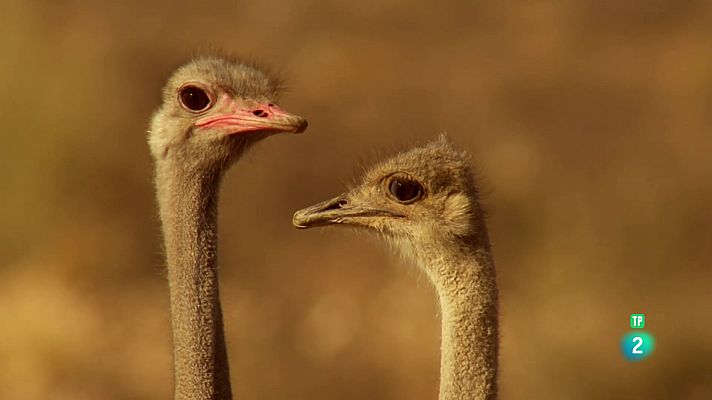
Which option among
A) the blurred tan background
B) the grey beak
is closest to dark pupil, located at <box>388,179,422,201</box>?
the grey beak

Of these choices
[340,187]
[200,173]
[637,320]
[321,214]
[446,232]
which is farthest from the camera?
[637,320]

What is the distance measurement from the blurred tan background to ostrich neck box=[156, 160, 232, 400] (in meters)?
4.11

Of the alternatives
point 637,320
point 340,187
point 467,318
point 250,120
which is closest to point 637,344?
point 637,320

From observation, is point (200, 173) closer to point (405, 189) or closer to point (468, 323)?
point (405, 189)

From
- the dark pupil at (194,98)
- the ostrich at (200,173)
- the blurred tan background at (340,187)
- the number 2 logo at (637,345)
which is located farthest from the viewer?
the blurred tan background at (340,187)

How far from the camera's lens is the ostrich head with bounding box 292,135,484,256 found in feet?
11.9

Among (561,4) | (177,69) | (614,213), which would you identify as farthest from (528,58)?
(177,69)

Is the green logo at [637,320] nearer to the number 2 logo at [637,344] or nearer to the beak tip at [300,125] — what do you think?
the number 2 logo at [637,344]

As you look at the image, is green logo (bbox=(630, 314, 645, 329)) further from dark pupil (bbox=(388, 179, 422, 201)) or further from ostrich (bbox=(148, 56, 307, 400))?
dark pupil (bbox=(388, 179, 422, 201))

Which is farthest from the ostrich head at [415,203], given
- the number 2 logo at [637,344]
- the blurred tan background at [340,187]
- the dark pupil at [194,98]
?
the number 2 logo at [637,344]

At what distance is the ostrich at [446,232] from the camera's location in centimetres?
352

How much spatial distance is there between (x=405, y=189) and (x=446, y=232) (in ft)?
0.57

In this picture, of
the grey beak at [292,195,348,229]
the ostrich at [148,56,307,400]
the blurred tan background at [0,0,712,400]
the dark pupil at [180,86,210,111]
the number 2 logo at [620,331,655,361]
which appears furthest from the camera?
the blurred tan background at [0,0,712,400]

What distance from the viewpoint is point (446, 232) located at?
3646mm
